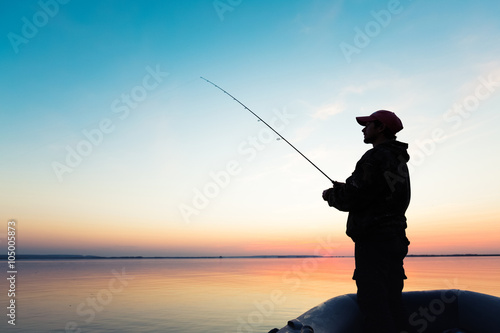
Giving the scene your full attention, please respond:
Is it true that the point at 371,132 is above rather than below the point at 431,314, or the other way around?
above

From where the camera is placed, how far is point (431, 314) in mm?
3312

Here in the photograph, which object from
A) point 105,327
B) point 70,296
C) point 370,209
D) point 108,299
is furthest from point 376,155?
point 70,296

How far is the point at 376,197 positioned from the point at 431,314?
1.58 meters

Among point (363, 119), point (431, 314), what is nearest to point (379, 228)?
point (363, 119)

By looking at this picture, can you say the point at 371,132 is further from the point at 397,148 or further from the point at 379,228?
the point at 379,228

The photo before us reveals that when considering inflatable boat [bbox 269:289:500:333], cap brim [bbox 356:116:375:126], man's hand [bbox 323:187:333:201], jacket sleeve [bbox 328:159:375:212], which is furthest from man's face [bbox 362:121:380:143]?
inflatable boat [bbox 269:289:500:333]

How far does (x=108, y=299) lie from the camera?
57.3 ft

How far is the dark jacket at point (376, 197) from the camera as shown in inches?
95.9

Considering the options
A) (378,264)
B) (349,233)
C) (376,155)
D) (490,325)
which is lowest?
(490,325)

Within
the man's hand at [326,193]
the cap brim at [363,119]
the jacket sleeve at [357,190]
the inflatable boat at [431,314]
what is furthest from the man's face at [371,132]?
the inflatable boat at [431,314]

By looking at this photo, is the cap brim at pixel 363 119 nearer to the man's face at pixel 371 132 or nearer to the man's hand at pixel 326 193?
the man's face at pixel 371 132

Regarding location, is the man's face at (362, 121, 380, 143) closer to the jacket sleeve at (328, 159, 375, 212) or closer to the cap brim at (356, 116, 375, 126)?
the cap brim at (356, 116, 375, 126)

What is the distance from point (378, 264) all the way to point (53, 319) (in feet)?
42.2

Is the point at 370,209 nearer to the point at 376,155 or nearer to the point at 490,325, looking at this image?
the point at 376,155
